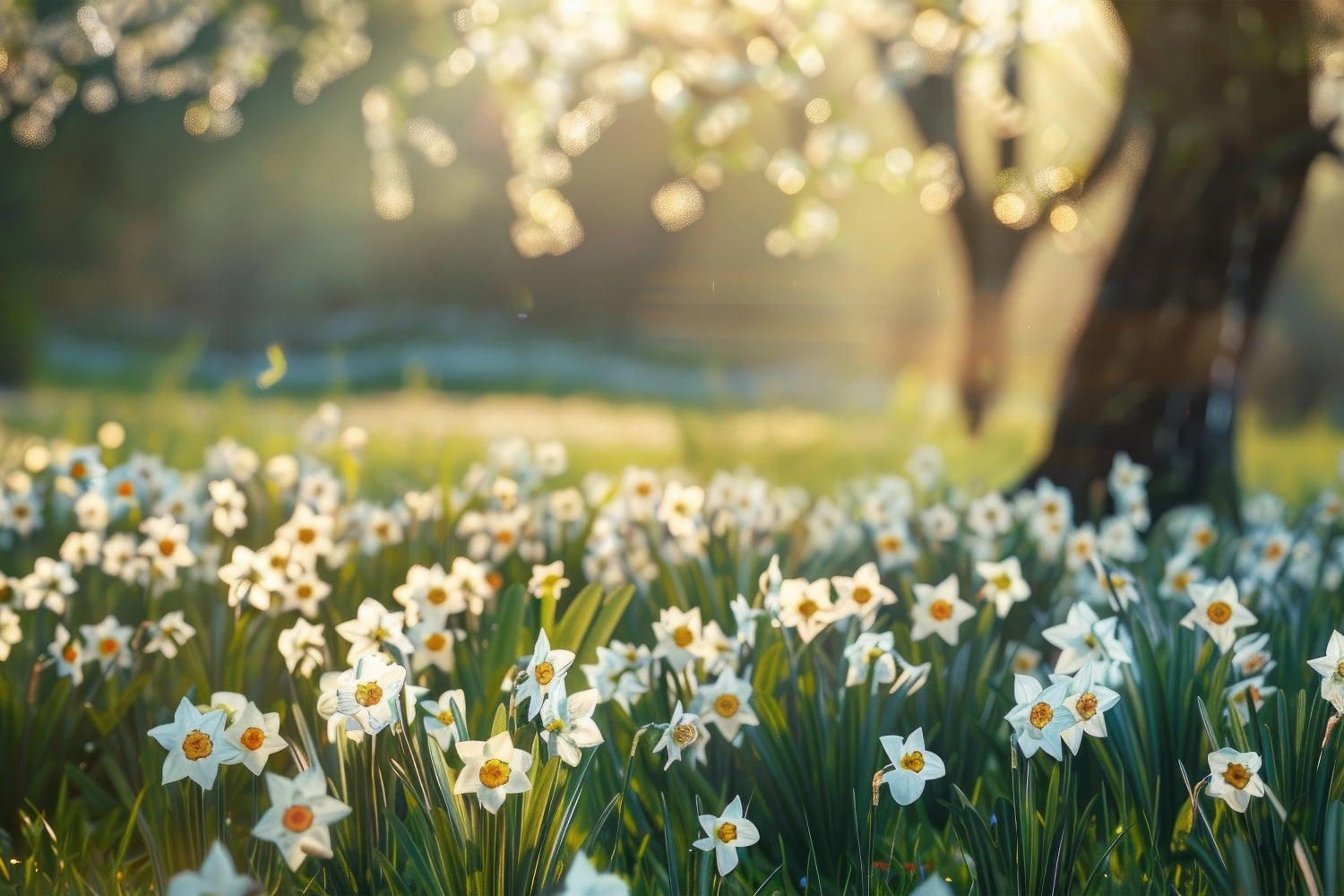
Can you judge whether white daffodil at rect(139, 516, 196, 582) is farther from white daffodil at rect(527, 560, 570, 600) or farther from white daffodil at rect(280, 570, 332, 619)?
white daffodil at rect(527, 560, 570, 600)

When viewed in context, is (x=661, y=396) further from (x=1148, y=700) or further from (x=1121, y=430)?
(x=1148, y=700)

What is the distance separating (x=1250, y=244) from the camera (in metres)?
4.35

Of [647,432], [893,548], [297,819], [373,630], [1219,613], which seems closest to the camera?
[297,819]

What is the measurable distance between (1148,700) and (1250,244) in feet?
10.8

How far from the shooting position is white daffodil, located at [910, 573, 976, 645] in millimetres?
2121

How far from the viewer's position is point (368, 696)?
1491mm

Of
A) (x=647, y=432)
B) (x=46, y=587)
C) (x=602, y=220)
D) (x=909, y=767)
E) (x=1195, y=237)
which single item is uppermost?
(x=602, y=220)

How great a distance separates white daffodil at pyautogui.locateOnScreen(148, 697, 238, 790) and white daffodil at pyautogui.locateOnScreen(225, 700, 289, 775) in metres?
0.01

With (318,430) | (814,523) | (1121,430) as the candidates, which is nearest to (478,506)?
(318,430)

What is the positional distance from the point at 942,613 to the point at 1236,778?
→ 67 centimetres

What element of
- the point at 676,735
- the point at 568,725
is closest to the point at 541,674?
the point at 568,725

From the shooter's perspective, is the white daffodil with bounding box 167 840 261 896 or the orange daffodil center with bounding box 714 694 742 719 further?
the orange daffodil center with bounding box 714 694 742 719

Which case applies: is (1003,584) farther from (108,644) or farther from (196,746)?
(108,644)

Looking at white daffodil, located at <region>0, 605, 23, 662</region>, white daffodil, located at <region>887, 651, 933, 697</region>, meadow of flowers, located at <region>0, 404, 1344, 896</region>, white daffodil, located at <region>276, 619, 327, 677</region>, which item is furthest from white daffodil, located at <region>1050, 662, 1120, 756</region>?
white daffodil, located at <region>0, 605, 23, 662</region>
